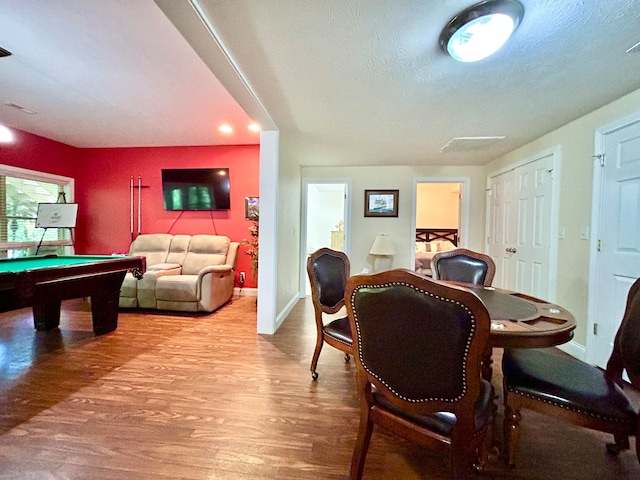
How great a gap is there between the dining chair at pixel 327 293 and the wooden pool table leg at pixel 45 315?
114 inches

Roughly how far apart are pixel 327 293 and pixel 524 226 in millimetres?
2608

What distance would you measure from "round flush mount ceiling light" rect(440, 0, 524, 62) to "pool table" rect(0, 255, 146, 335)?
3.07 meters

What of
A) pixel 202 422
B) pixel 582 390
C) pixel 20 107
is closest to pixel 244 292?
pixel 202 422

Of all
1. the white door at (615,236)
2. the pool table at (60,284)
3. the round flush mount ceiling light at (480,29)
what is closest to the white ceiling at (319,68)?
the round flush mount ceiling light at (480,29)

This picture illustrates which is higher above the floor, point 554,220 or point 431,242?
point 554,220

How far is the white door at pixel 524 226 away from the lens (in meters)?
2.80

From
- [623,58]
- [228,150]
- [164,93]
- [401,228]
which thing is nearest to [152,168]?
[228,150]

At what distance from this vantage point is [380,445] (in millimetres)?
1396

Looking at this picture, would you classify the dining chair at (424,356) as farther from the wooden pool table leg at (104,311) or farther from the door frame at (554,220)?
the wooden pool table leg at (104,311)

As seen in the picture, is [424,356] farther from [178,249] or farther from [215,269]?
[178,249]

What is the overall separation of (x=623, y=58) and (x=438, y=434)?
2.36 metres

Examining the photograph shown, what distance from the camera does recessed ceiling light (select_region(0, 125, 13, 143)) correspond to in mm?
3641

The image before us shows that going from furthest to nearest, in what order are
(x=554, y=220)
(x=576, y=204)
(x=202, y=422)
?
(x=554, y=220) → (x=576, y=204) → (x=202, y=422)

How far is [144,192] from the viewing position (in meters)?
4.62
